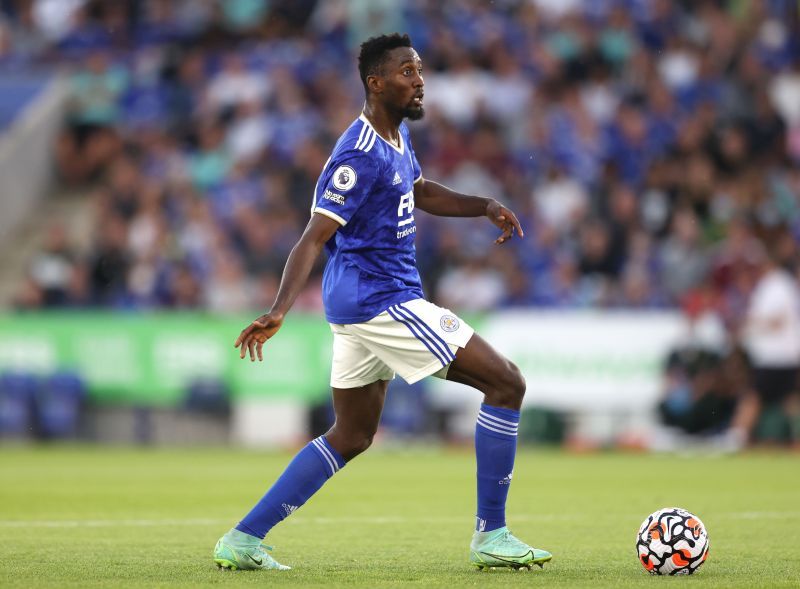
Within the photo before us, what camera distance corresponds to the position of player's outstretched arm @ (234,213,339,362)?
19.8 ft

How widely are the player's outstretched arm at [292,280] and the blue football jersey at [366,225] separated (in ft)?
0.26

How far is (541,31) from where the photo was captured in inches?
826

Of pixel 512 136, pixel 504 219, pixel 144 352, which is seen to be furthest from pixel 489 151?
pixel 504 219

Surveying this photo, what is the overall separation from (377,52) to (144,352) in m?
12.9

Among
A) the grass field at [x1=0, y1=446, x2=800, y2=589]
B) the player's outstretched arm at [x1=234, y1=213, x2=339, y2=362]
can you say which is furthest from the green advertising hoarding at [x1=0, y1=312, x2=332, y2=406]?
the player's outstretched arm at [x1=234, y1=213, x2=339, y2=362]

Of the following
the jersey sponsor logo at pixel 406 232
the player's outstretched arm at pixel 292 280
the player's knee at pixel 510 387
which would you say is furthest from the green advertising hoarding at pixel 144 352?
the player's outstretched arm at pixel 292 280

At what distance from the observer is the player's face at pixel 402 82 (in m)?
6.73

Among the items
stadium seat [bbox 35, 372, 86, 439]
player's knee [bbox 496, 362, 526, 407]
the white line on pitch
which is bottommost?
the white line on pitch

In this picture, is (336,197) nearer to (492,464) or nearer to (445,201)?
(445,201)

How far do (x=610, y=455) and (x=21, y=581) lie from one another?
11079 mm

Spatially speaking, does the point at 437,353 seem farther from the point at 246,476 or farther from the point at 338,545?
the point at 246,476

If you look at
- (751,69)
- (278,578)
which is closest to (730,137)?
(751,69)

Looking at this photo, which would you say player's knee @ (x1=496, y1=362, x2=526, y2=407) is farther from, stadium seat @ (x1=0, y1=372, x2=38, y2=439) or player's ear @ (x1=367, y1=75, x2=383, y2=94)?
stadium seat @ (x1=0, y1=372, x2=38, y2=439)

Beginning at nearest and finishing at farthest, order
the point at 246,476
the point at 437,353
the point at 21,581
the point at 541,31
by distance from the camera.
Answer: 1. the point at 21,581
2. the point at 437,353
3. the point at 246,476
4. the point at 541,31
